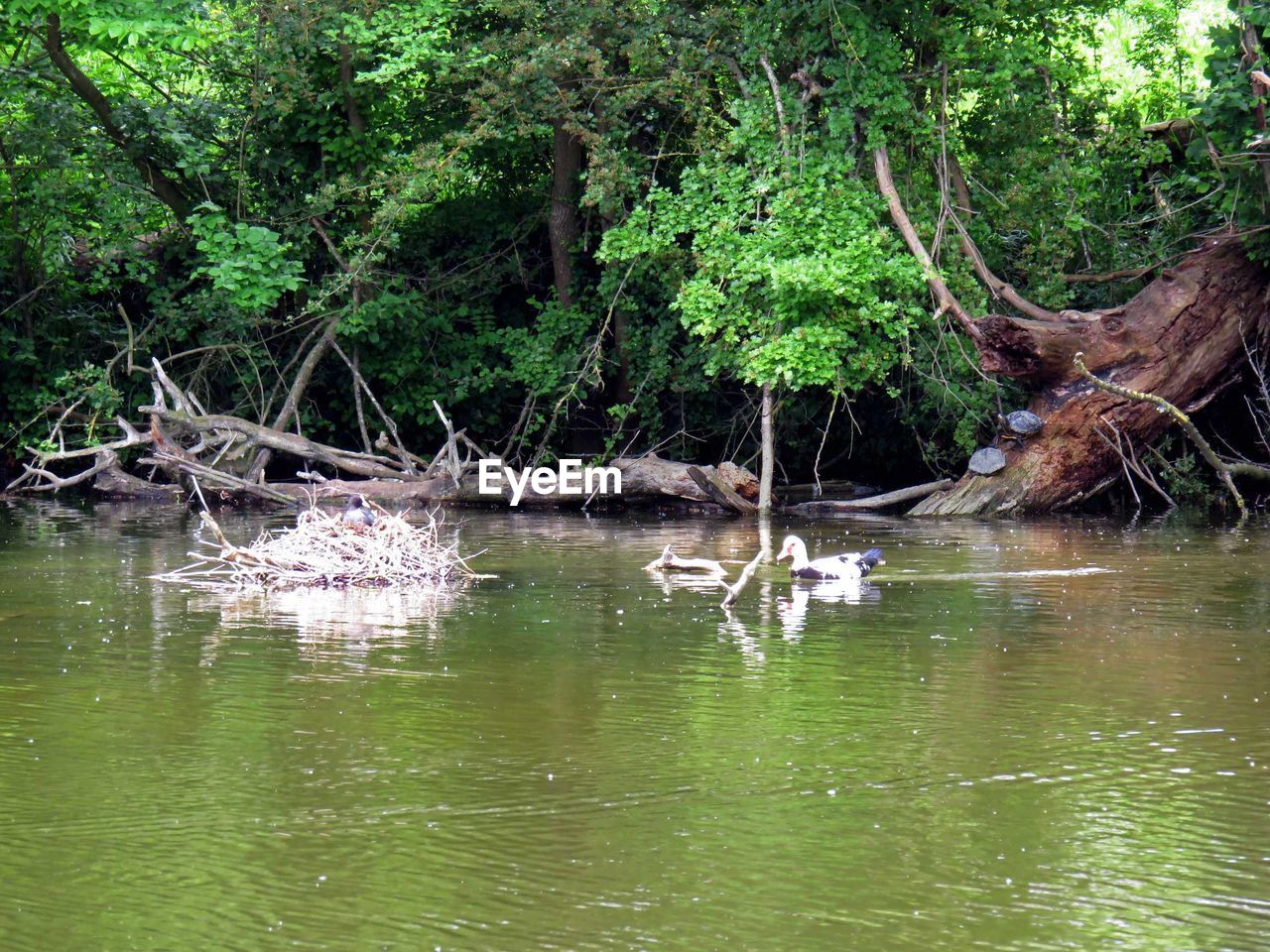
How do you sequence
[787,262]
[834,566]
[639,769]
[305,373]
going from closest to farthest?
[639,769] → [834,566] → [787,262] → [305,373]

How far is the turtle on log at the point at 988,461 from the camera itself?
22109 mm

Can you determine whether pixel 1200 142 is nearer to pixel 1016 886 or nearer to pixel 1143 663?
pixel 1143 663

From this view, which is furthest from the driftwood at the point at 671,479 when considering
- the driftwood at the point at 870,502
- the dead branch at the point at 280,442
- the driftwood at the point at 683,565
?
the driftwood at the point at 683,565

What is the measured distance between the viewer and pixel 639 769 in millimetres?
8250

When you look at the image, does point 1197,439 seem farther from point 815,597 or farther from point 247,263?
point 247,263

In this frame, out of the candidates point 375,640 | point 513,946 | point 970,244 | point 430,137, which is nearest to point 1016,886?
point 513,946

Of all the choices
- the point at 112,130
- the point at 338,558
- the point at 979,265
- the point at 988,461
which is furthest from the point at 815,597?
the point at 112,130

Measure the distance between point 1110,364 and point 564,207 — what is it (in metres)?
8.64

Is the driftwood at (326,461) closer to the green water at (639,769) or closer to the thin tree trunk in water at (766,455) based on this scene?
the thin tree trunk in water at (766,455)

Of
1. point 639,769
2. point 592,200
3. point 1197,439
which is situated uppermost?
point 592,200

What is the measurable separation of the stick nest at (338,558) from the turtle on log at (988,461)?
8961 millimetres

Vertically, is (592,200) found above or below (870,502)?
above

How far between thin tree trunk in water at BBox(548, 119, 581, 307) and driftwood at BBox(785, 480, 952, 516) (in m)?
5.26

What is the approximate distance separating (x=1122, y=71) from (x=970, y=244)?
26.2ft
